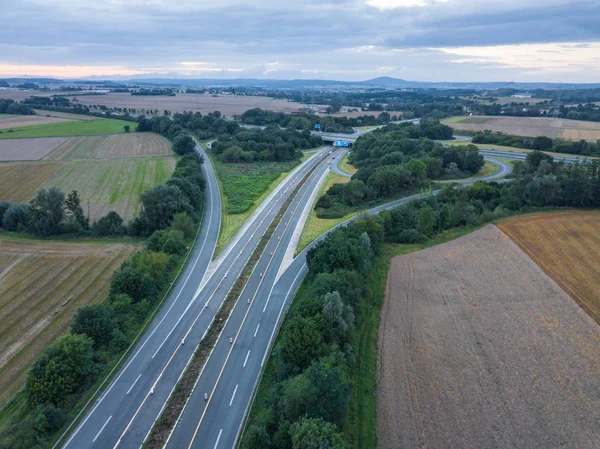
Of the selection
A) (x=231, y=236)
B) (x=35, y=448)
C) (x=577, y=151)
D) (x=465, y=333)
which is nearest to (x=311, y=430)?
(x=35, y=448)

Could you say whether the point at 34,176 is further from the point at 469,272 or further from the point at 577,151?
the point at 577,151

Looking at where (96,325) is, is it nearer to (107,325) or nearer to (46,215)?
(107,325)

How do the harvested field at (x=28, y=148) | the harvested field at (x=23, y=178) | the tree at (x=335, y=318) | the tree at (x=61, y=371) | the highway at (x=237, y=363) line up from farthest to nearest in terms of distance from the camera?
the harvested field at (x=28, y=148)
the harvested field at (x=23, y=178)
the tree at (x=335, y=318)
the tree at (x=61, y=371)
the highway at (x=237, y=363)

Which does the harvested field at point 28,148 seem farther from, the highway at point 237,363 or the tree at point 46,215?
the highway at point 237,363

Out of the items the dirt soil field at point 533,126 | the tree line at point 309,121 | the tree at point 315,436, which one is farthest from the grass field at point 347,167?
the tree at point 315,436

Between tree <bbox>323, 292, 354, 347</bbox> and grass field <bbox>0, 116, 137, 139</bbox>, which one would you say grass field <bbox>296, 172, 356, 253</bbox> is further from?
grass field <bbox>0, 116, 137, 139</bbox>

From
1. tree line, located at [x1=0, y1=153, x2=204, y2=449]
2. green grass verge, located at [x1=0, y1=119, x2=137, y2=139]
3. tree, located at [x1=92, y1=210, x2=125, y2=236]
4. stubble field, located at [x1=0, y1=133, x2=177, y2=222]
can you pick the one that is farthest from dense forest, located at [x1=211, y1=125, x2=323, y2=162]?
tree, located at [x1=92, y1=210, x2=125, y2=236]
